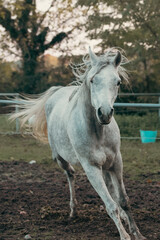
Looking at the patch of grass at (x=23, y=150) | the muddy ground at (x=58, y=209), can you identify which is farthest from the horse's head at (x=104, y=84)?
the patch of grass at (x=23, y=150)

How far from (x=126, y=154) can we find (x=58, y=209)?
410cm

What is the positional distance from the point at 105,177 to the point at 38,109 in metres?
2.01

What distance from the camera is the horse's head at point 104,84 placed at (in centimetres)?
293

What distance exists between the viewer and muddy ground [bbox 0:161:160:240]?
12.3ft

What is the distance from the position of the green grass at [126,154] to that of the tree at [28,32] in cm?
846

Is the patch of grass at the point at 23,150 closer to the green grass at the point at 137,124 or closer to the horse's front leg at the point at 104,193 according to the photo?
the green grass at the point at 137,124

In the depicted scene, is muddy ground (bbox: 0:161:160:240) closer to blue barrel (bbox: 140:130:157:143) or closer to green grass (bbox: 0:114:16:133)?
blue barrel (bbox: 140:130:157:143)

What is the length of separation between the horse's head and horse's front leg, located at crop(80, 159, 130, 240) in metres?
0.63

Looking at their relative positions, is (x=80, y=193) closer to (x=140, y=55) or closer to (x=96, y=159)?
(x=96, y=159)

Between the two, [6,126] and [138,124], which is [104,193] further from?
[6,126]

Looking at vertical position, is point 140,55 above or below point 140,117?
above

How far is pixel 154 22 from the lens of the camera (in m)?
11.8

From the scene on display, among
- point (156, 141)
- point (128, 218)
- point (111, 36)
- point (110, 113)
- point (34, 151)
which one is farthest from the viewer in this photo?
point (111, 36)

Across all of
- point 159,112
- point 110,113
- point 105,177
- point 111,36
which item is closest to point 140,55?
point 111,36
